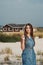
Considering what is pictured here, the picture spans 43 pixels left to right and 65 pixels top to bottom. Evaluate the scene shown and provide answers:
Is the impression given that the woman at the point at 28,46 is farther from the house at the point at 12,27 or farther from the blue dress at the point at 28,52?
the house at the point at 12,27

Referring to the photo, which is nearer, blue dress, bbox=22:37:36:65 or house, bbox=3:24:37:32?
blue dress, bbox=22:37:36:65

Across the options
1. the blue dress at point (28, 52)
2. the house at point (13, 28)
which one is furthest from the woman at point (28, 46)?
the house at point (13, 28)

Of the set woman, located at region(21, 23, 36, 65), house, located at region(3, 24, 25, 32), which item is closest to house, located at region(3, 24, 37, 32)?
house, located at region(3, 24, 25, 32)

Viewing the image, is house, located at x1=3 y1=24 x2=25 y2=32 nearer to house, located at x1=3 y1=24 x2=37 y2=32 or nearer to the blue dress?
house, located at x1=3 y1=24 x2=37 y2=32

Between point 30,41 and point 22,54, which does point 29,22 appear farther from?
point 22,54

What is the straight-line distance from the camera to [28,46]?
7.13 feet

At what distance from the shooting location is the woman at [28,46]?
7.14 ft

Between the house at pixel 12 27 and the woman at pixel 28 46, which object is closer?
the woman at pixel 28 46

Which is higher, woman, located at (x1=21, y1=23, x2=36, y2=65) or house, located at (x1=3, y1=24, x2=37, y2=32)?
house, located at (x1=3, y1=24, x2=37, y2=32)

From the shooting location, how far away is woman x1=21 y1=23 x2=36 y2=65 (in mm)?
2176

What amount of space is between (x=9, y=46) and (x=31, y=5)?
680 millimetres

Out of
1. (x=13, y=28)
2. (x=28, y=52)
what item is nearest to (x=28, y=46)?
(x=28, y=52)

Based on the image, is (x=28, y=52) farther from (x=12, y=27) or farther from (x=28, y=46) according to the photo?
(x=12, y=27)

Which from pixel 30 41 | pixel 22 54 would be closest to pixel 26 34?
pixel 30 41
